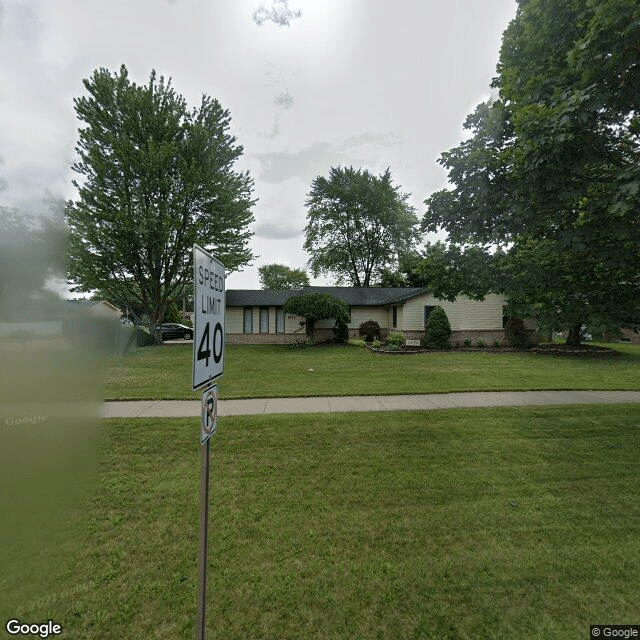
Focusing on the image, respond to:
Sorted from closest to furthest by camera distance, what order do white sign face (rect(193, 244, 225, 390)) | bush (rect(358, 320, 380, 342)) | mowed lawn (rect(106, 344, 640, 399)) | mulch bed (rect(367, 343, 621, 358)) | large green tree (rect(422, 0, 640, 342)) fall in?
1. white sign face (rect(193, 244, 225, 390))
2. large green tree (rect(422, 0, 640, 342))
3. mowed lawn (rect(106, 344, 640, 399))
4. mulch bed (rect(367, 343, 621, 358))
5. bush (rect(358, 320, 380, 342))

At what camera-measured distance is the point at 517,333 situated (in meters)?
19.5

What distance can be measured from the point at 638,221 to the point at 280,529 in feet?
19.4

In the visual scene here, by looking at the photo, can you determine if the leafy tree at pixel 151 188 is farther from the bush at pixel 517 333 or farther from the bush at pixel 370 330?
the bush at pixel 517 333

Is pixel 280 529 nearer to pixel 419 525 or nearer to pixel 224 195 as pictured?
pixel 419 525

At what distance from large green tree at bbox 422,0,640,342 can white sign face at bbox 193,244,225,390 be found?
14.6 feet

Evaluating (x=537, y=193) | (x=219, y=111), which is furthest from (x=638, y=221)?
(x=219, y=111)

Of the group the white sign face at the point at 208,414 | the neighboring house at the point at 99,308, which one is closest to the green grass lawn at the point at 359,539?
the white sign face at the point at 208,414

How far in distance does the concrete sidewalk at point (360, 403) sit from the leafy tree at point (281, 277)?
53.7 meters

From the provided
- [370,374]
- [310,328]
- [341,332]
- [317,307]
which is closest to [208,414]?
[370,374]

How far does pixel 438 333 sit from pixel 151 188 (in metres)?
18.5

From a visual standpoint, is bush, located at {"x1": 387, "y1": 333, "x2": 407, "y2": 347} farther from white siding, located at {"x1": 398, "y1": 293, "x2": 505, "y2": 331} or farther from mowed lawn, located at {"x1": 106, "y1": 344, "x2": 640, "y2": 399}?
mowed lawn, located at {"x1": 106, "y1": 344, "x2": 640, "y2": 399}

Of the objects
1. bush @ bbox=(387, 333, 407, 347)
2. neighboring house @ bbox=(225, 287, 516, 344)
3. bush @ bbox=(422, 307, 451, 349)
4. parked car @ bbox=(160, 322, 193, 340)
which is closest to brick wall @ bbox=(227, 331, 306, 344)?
neighboring house @ bbox=(225, 287, 516, 344)

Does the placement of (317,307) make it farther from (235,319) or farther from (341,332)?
(235,319)

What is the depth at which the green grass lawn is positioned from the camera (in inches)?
90.8
